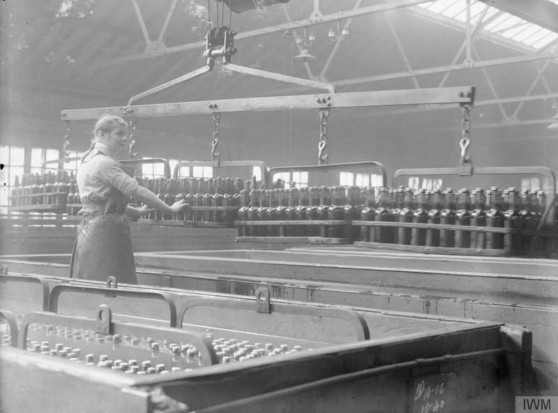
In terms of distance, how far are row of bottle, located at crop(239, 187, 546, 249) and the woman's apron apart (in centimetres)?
70

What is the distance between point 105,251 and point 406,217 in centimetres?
146

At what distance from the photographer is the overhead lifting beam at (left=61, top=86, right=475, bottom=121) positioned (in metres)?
2.97

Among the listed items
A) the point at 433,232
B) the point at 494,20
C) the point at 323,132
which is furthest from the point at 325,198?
the point at 494,20

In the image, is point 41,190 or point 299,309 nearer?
point 299,309

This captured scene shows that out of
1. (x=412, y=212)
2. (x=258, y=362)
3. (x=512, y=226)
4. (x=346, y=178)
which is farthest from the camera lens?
(x=346, y=178)

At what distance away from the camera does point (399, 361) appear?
3.77ft

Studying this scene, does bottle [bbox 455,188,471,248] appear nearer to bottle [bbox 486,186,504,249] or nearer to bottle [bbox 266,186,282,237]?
bottle [bbox 486,186,504,249]

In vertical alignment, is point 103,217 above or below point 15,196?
below

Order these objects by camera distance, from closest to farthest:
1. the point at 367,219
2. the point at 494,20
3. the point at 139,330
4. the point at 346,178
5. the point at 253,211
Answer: the point at 139,330, the point at 367,219, the point at 253,211, the point at 494,20, the point at 346,178

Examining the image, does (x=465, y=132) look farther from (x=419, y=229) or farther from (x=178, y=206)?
(x=178, y=206)

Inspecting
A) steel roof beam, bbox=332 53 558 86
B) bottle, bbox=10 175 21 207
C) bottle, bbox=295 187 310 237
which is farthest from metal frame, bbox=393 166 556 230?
steel roof beam, bbox=332 53 558 86

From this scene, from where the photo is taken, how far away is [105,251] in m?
3.41

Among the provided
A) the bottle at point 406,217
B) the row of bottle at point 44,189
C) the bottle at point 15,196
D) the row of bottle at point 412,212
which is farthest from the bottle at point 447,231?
the bottle at point 15,196

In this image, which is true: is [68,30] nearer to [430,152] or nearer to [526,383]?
[526,383]
